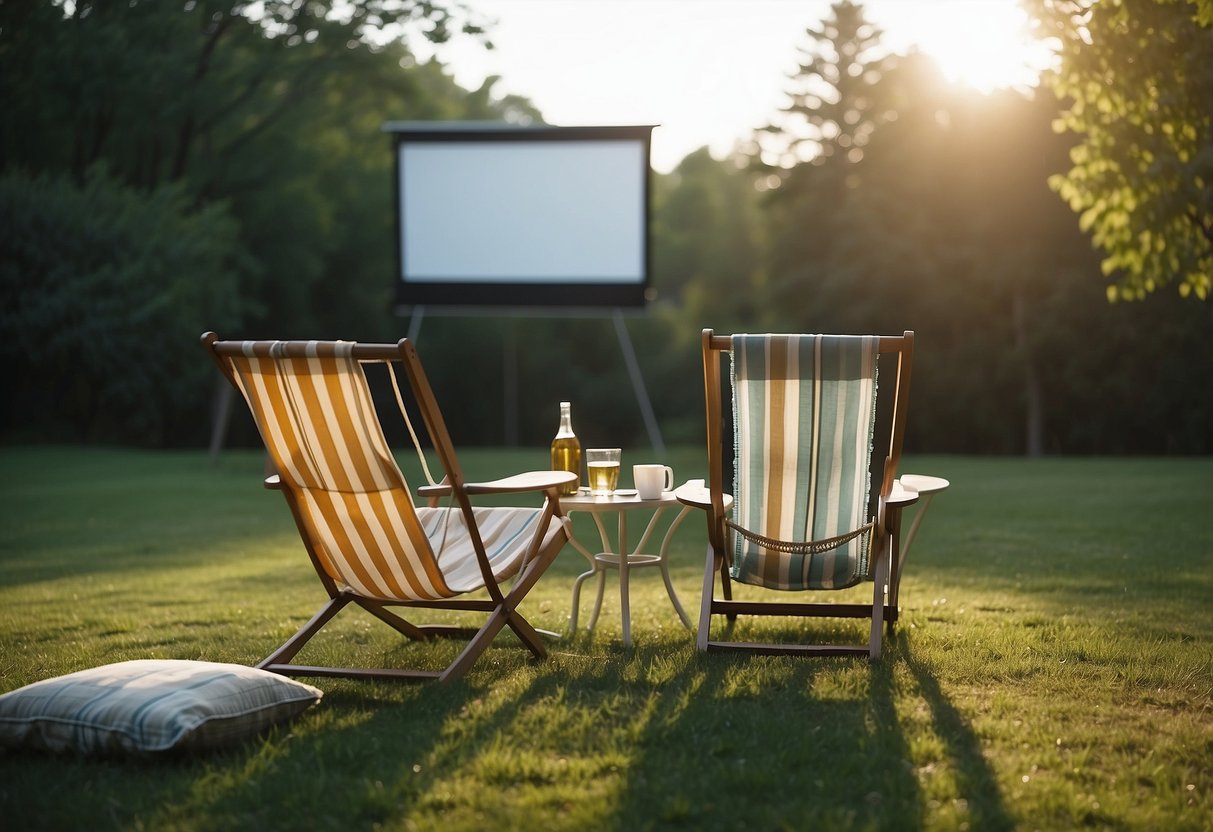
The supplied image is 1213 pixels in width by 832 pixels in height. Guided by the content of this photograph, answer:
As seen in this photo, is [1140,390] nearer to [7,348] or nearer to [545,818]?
[7,348]

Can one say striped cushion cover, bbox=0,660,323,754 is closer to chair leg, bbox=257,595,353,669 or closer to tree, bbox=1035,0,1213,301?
chair leg, bbox=257,595,353,669

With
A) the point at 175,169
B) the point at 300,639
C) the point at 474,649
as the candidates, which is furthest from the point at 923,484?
the point at 175,169

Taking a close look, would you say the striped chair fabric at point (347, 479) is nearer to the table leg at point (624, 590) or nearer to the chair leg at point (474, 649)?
the chair leg at point (474, 649)

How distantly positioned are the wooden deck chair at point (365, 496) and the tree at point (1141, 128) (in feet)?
15.8

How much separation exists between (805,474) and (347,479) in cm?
130

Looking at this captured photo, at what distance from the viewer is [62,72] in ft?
58.5

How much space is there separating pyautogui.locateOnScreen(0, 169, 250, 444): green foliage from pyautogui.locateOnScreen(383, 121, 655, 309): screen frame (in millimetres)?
5606

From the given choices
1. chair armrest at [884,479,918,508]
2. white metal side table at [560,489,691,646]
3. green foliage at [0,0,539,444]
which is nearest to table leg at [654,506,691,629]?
white metal side table at [560,489,691,646]

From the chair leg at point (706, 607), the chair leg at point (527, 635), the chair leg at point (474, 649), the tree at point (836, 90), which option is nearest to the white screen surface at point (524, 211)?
the chair leg at point (706, 607)

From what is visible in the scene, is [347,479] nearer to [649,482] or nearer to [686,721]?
[649,482]

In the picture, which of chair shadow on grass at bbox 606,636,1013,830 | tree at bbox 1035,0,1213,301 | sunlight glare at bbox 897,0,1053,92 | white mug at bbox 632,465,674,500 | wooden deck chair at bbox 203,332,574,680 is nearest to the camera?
chair shadow on grass at bbox 606,636,1013,830

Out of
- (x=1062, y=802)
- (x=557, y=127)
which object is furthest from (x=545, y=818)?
(x=557, y=127)

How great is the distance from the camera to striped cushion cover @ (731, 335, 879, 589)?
348cm

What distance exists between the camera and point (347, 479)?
3.27 m
